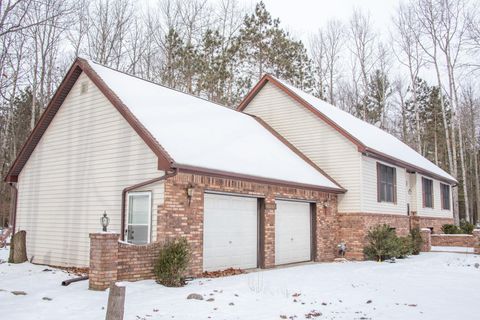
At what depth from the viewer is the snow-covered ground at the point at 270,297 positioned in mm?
7812

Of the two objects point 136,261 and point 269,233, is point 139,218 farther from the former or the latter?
point 269,233

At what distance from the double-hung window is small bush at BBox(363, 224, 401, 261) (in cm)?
247

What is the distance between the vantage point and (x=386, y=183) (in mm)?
20000

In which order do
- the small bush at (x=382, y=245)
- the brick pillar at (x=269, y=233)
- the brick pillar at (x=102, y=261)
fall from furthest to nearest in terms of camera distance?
the small bush at (x=382, y=245)
the brick pillar at (x=269, y=233)
the brick pillar at (x=102, y=261)

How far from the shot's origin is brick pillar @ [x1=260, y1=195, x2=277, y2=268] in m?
14.3

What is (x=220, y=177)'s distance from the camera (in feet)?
41.3

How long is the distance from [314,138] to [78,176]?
994cm

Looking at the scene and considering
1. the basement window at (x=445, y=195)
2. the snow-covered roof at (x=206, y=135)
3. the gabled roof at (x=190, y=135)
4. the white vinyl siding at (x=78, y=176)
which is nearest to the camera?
the gabled roof at (x=190, y=135)

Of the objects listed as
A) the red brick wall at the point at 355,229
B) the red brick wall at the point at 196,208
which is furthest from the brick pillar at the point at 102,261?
the red brick wall at the point at 355,229

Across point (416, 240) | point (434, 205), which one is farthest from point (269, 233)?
point (434, 205)

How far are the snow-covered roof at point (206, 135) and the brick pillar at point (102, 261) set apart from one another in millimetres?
2533

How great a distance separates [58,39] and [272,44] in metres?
14.6

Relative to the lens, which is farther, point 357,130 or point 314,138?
point 357,130

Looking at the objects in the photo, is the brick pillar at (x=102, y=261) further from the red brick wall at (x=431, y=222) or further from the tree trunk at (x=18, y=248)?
the red brick wall at (x=431, y=222)
